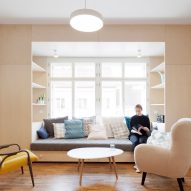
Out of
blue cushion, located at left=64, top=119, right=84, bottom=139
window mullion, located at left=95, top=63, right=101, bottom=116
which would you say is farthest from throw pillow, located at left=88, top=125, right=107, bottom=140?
window mullion, located at left=95, top=63, right=101, bottom=116

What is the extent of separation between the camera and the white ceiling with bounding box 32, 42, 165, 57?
4273 millimetres

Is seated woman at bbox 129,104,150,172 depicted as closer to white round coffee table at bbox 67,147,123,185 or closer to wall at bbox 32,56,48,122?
white round coffee table at bbox 67,147,123,185

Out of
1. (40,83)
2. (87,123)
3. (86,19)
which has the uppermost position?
(86,19)

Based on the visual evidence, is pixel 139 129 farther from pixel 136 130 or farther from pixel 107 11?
pixel 107 11

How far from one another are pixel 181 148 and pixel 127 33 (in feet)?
8.16

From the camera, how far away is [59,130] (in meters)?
4.50

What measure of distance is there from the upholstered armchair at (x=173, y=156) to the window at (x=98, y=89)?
8.17ft

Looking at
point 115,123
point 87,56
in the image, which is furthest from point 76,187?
point 87,56

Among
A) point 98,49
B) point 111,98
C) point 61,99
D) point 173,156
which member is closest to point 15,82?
point 61,99

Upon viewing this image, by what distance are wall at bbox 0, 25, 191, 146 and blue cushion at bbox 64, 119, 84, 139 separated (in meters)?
0.81

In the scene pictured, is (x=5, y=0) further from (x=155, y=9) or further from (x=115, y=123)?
(x=115, y=123)

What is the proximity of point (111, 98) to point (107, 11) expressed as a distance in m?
2.34

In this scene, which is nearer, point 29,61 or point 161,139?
point 161,139

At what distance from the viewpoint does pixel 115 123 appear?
15.6ft
